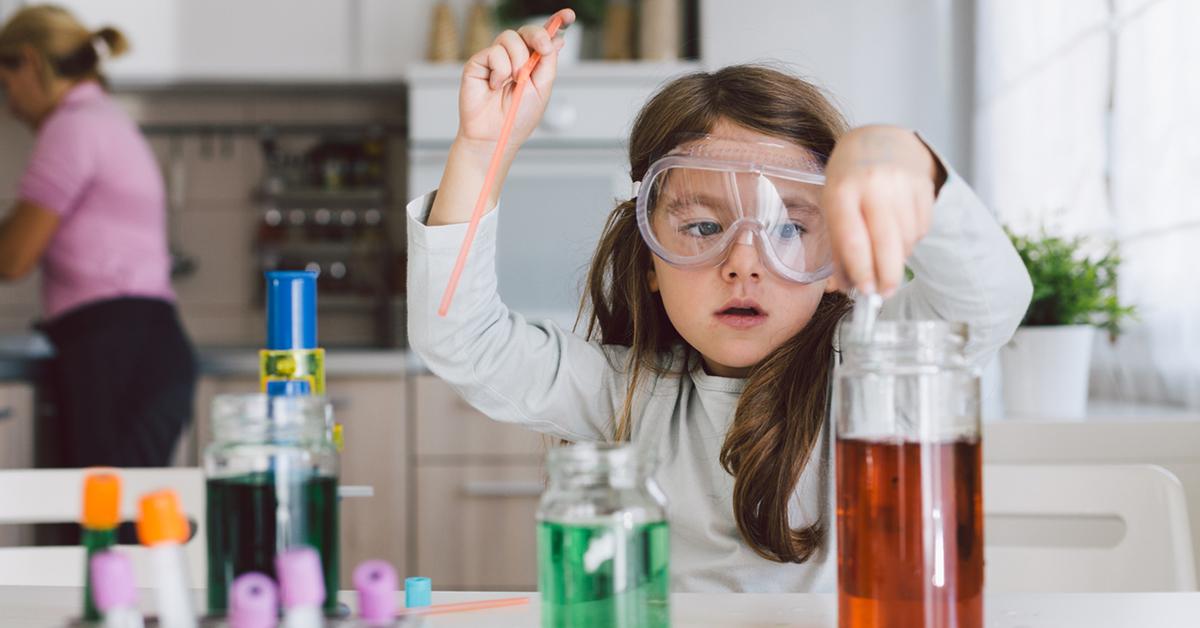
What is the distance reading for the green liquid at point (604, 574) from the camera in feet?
1.77

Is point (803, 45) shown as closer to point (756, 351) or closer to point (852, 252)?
point (756, 351)

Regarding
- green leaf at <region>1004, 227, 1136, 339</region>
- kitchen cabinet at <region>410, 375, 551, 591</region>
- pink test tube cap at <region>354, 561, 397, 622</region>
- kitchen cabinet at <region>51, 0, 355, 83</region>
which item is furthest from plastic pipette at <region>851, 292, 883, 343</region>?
kitchen cabinet at <region>51, 0, 355, 83</region>

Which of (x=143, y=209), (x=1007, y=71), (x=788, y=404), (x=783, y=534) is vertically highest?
(x=1007, y=71)

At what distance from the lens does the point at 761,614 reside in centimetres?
68

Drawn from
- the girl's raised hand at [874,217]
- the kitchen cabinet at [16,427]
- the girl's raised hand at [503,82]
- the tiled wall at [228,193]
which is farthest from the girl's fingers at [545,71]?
the tiled wall at [228,193]

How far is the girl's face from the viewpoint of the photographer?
1.01 meters

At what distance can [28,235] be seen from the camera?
241cm

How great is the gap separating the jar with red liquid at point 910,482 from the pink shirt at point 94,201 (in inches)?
85.7

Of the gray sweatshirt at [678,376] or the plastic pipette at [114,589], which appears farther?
the gray sweatshirt at [678,376]

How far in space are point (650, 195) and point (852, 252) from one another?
0.43 metres

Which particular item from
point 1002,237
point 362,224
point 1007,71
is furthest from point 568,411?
point 362,224

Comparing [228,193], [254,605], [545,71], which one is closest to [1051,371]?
[545,71]

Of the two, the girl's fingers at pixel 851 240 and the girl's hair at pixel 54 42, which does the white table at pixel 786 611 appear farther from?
the girl's hair at pixel 54 42

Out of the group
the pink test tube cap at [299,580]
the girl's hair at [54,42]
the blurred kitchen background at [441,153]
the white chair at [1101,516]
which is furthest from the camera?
the girl's hair at [54,42]
